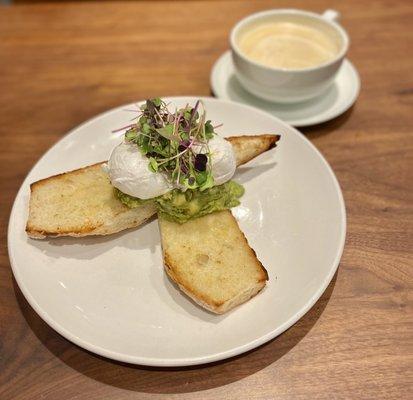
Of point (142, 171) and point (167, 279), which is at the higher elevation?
point (142, 171)

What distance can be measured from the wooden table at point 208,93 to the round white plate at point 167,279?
11cm

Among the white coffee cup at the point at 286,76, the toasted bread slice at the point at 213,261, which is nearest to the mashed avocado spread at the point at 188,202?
the toasted bread slice at the point at 213,261

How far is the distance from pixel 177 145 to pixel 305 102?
3.18 feet

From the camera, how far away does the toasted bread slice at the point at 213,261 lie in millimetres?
1404

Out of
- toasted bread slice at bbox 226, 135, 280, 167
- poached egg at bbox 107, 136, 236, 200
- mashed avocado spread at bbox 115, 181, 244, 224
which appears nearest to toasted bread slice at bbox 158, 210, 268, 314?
mashed avocado spread at bbox 115, 181, 244, 224

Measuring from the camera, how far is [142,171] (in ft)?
5.01

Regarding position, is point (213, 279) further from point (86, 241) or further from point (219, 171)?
point (86, 241)

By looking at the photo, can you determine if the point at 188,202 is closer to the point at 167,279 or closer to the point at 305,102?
the point at 167,279

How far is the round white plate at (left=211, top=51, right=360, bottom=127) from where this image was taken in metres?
2.19

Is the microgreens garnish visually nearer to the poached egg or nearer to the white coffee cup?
the poached egg

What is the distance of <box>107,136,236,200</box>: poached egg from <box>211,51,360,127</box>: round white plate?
68 centimetres

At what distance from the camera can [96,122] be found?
2.02 m

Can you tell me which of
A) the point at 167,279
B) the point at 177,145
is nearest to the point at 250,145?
the point at 177,145

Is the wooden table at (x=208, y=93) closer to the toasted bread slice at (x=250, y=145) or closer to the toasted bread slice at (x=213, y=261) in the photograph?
the toasted bread slice at (x=213, y=261)
